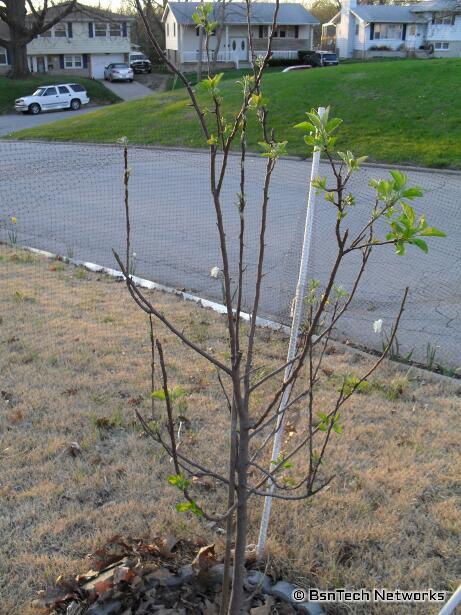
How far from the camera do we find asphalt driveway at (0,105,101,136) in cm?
3133

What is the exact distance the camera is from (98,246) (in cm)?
990

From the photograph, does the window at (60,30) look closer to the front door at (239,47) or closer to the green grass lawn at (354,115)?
the front door at (239,47)

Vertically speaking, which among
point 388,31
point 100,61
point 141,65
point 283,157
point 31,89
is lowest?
point 283,157

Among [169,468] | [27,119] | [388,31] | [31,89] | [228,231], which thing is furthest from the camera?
[388,31]

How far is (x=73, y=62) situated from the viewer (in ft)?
167

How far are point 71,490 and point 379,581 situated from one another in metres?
1.68

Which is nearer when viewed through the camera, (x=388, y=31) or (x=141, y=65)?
(x=141, y=65)

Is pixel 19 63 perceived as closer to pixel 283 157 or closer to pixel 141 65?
pixel 141 65

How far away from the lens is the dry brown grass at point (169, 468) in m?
2.94

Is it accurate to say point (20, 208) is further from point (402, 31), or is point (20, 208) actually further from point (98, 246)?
point (402, 31)

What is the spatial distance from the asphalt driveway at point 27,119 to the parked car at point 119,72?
34.8ft

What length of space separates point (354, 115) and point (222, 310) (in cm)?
1887

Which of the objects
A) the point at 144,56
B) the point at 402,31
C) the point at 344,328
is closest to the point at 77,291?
the point at 344,328

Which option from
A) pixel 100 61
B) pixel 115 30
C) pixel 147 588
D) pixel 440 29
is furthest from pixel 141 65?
pixel 147 588
